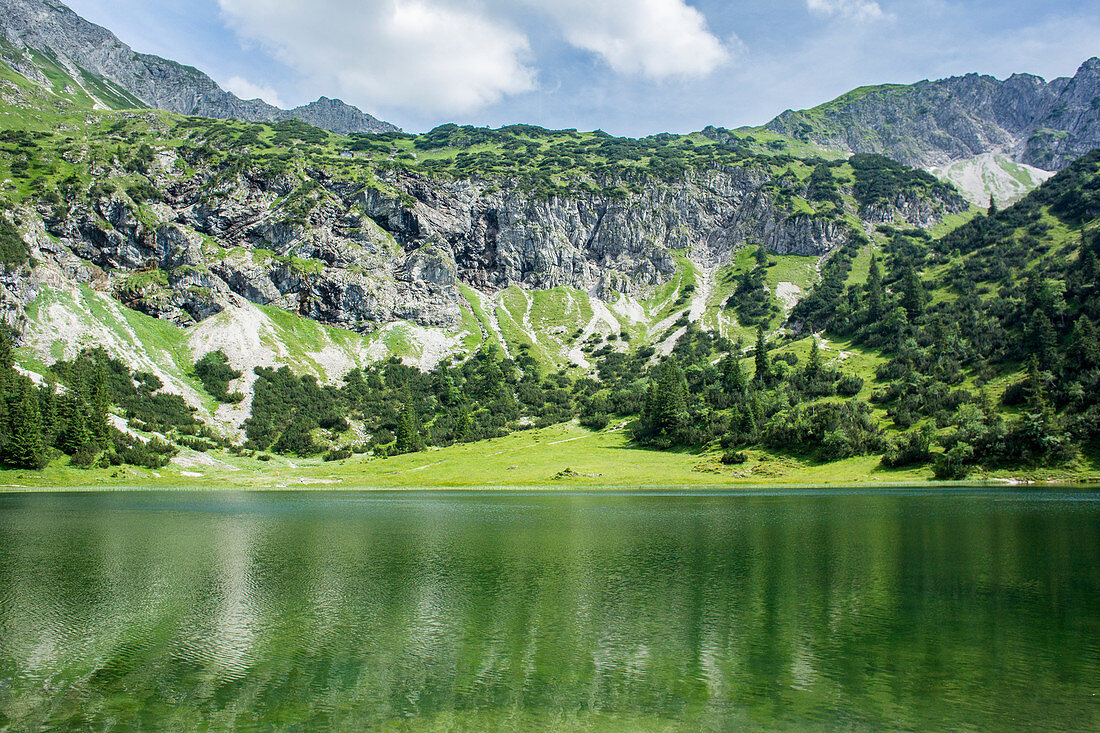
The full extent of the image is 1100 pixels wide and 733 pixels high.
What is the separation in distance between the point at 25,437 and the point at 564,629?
130 meters

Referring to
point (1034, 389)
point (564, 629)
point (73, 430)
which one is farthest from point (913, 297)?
point (73, 430)

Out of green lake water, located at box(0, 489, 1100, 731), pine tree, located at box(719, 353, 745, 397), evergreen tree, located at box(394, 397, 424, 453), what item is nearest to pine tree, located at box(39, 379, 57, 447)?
evergreen tree, located at box(394, 397, 424, 453)

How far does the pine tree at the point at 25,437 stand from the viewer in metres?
108

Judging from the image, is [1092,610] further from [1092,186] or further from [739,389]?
[1092,186]

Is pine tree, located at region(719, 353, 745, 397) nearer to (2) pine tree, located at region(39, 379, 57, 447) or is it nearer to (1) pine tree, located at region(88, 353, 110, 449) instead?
(1) pine tree, located at region(88, 353, 110, 449)

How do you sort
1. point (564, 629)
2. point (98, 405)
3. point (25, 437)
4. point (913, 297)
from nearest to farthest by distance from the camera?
point (564, 629) < point (25, 437) < point (98, 405) < point (913, 297)

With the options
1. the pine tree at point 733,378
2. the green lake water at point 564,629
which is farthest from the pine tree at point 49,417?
the pine tree at point 733,378

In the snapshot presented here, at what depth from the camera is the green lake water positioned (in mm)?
15992

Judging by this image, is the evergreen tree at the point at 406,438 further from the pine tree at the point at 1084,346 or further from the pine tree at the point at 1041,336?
the pine tree at the point at 1041,336

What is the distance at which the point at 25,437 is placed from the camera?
4291 inches

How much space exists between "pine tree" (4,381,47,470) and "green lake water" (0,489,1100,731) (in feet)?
249

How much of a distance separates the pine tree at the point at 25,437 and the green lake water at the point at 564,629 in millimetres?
75835

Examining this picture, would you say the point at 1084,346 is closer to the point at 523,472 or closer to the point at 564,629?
the point at 523,472

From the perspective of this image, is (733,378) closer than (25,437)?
No
